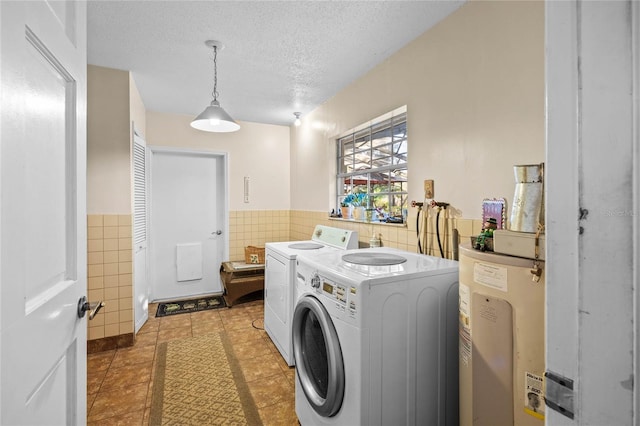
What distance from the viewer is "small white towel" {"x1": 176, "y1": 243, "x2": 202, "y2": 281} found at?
12.9ft

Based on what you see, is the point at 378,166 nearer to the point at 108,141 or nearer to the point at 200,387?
the point at 200,387

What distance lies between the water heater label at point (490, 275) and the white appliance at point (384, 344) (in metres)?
0.27

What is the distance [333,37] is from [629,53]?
2.01 m

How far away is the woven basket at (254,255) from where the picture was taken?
12.8ft

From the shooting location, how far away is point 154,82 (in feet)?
9.45

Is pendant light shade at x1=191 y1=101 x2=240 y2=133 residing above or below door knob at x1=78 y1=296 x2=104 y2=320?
above

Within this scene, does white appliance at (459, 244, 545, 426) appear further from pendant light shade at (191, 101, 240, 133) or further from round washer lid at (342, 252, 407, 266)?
pendant light shade at (191, 101, 240, 133)

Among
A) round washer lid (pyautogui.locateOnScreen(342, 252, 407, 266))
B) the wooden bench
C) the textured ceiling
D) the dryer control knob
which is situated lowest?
the wooden bench

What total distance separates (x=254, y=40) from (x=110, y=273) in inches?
90.0

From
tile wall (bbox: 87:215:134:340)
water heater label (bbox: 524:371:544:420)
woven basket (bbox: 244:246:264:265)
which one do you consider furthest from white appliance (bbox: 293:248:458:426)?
woven basket (bbox: 244:246:264:265)

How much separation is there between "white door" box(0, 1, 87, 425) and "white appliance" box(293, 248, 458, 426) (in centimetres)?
94

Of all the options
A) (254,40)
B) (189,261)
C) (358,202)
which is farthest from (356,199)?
(189,261)

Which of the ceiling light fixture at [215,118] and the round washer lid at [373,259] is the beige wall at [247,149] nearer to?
the ceiling light fixture at [215,118]

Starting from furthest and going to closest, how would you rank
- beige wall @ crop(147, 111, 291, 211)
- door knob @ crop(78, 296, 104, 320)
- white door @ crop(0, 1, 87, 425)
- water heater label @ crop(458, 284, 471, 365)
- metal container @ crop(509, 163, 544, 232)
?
beige wall @ crop(147, 111, 291, 211) → water heater label @ crop(458, 284, 471, 365) → metal container @ crop(509, 163, 544, 232) → door knob @ crop(78, 296, 104, 320) → white door @ crop(0, 1, 87, 425)
